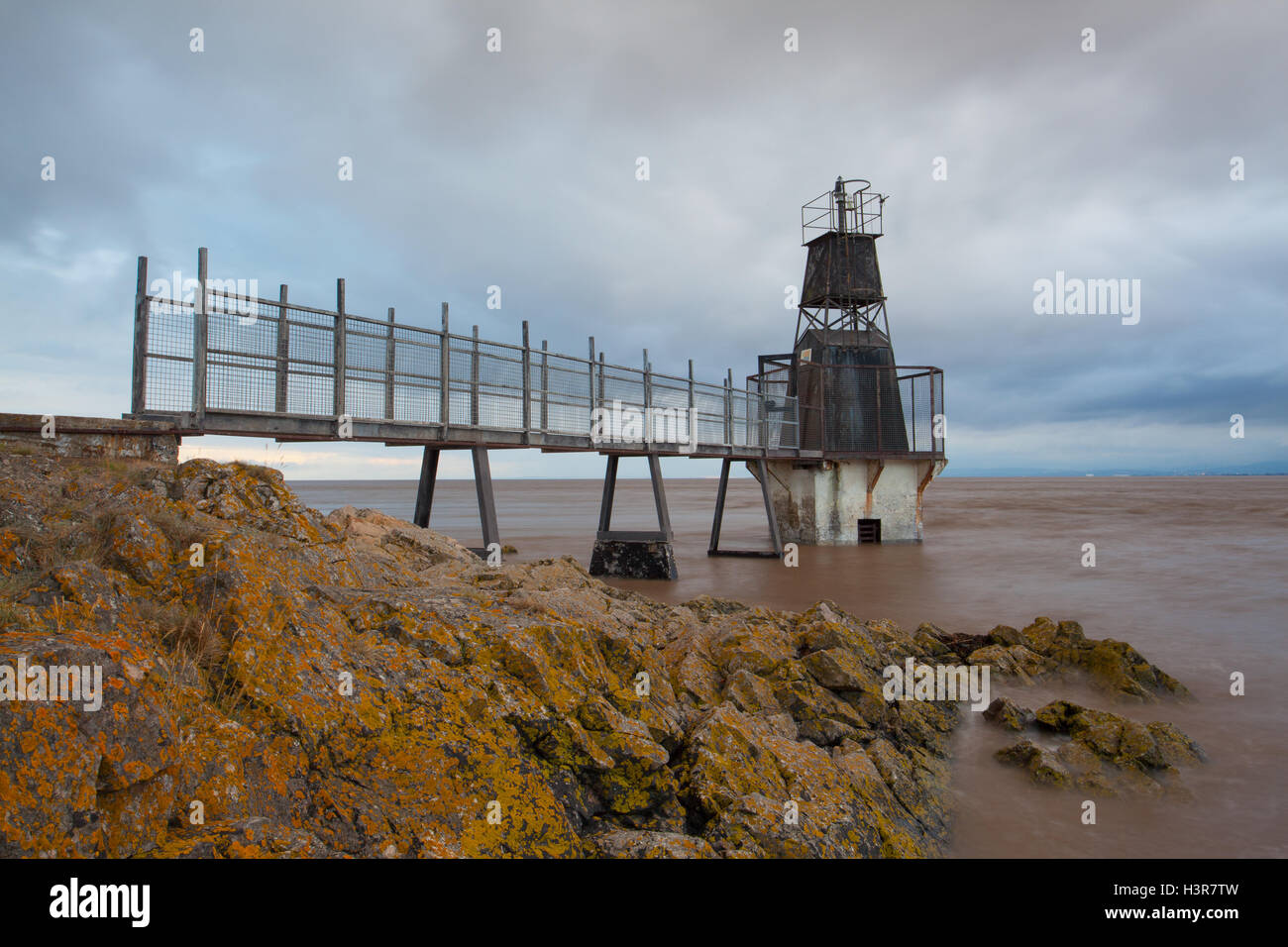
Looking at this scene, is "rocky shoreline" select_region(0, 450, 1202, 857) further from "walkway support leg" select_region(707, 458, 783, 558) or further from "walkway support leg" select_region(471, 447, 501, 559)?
"walkway support leg" select_region(707, 458, 783, 558)

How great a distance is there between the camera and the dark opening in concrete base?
17.5 metres

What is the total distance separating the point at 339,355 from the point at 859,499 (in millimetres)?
19384

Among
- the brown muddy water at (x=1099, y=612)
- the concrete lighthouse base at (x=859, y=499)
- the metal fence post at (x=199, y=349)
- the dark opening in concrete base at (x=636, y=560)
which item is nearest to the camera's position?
the brown muddy water at (x=1099, y=612)

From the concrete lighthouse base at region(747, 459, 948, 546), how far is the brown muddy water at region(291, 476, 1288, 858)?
2.85 feet

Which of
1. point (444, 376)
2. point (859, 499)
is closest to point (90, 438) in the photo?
point (444, 376)

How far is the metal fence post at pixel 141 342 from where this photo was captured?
24.7 feet

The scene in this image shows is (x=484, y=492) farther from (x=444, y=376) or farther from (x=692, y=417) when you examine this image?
(x=692, y=417)

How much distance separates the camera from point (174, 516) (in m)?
4.48

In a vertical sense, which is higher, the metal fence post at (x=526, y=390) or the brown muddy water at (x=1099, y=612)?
the metal fence post at (x=526, y=390)

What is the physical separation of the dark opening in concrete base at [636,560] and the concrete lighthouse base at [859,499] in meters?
8.43

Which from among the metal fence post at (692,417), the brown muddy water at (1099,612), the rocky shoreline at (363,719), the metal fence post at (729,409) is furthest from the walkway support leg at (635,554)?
the rocky shoreline at (363,719)

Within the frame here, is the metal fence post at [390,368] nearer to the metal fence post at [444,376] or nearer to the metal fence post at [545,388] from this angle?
the metal fence post at [444,376]
